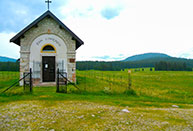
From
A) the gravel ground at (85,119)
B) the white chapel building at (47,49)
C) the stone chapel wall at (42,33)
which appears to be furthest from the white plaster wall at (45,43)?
the gravel ground at (85,119)

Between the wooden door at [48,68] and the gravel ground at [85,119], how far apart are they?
25.1 ft

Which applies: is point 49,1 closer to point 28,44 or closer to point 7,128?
point 28,44

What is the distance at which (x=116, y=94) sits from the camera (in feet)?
32.2

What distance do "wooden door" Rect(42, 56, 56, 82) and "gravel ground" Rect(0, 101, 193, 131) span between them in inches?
302

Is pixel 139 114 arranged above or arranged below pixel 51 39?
below

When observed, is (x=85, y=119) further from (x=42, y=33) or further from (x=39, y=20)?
(x=39, y=20)

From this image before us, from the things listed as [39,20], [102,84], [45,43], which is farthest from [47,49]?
[102,84]

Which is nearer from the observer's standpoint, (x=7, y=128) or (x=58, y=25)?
(x=7, y=128)

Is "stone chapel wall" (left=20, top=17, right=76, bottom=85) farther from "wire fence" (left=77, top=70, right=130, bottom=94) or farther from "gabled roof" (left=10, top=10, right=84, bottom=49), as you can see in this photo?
"wire fence" (left=77, top=70, right=130, bottom=94)

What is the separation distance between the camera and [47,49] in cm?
1375

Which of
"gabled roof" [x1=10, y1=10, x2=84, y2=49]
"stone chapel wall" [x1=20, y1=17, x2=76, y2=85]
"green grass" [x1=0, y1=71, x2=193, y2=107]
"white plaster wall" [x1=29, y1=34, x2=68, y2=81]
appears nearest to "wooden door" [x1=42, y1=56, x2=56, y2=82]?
"white plaster wall" [x1=29, y1=34, x2=68, y2=81]

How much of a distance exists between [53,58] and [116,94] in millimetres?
7211

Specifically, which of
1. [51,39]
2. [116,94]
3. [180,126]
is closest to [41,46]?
[51,39]

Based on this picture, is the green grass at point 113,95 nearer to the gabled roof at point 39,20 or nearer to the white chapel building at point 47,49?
the white chapel building at point 47,49
